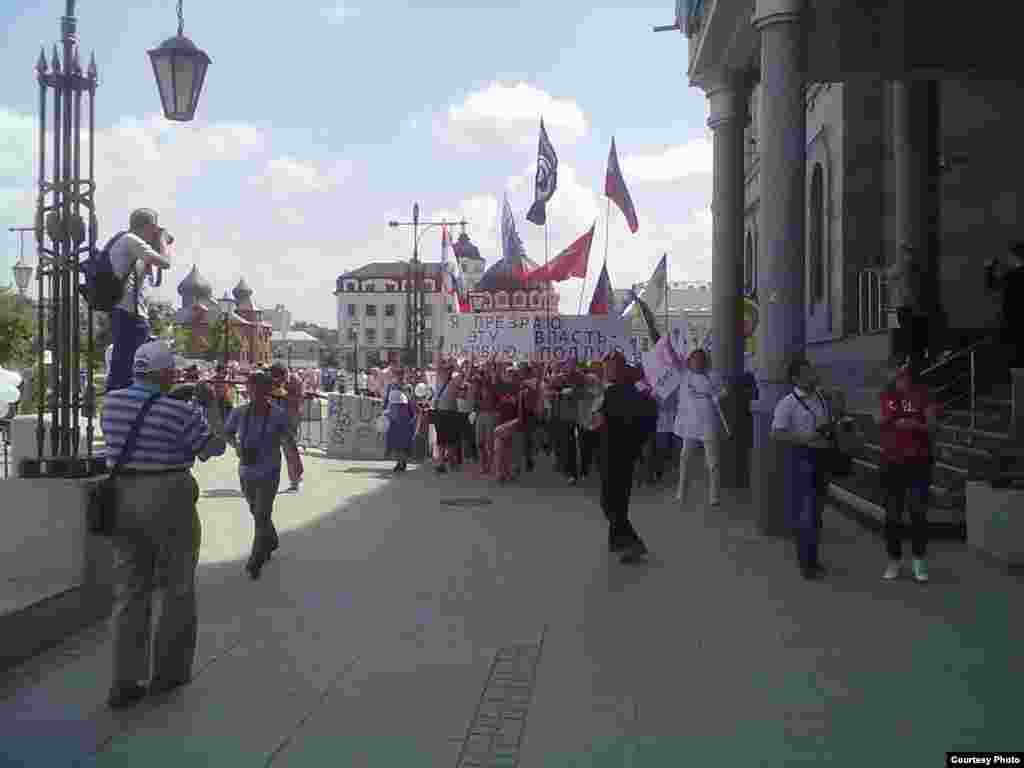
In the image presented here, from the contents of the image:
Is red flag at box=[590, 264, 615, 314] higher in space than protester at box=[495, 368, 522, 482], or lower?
higher

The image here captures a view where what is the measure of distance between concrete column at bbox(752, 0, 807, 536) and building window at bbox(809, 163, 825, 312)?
1522cm

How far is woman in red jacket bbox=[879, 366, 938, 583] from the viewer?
8.84 meters

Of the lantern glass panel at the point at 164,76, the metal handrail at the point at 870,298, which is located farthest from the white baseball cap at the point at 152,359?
the metal handrail at the point at 870,298

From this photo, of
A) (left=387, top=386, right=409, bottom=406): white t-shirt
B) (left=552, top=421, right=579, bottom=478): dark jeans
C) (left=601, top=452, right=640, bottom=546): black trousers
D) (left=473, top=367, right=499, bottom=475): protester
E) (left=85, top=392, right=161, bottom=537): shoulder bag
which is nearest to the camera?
(left=85, top=392, right=161, bottom=537): shoulder bag

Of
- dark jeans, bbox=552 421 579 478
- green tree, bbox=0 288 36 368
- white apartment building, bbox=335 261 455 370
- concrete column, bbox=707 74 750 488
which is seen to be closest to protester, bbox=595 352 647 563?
concrete column, bbox=707 74 750 488

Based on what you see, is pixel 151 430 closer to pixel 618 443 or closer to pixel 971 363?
pixel 618 443

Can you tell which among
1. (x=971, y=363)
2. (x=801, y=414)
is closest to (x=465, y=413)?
(x=971, y=363)

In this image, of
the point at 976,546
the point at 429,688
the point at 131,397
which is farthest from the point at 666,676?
the point at 976,546

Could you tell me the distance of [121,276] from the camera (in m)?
7.51

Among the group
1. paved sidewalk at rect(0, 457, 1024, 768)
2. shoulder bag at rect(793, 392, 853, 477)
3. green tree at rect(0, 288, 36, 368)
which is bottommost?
paved sidewalk at rect(0, 457, 1024, 768)

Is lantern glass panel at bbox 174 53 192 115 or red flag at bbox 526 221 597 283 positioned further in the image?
red flag at bbox 526 221 597 283

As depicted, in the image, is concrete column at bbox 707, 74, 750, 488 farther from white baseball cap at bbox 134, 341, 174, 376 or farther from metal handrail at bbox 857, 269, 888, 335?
white baseball cap at bbox 134, 341, 174, 376

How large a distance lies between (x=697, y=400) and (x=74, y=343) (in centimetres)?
801

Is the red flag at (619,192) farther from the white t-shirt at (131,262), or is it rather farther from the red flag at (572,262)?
the white t-shirt at (131,262)
